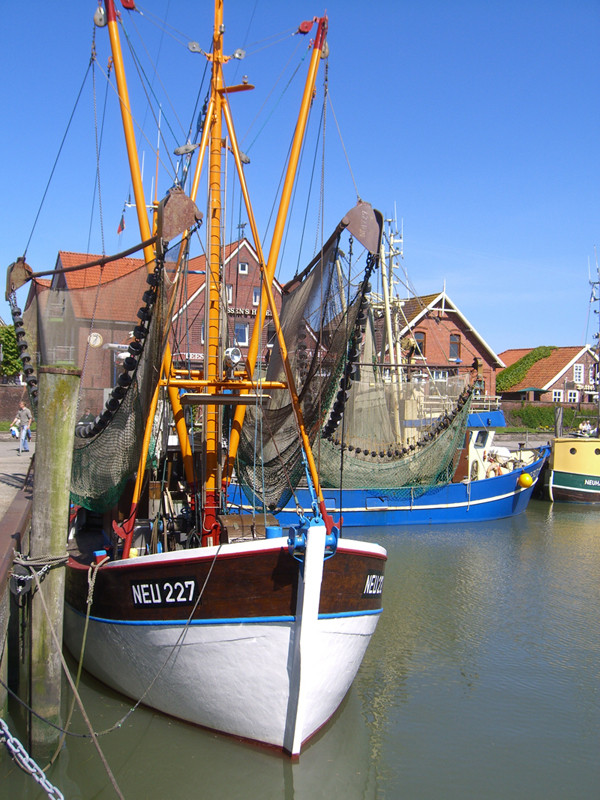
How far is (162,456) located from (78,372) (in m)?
2.81

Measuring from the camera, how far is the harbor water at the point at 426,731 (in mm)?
6391

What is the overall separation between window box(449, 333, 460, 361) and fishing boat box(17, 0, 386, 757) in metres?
32.7

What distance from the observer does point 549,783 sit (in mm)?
6594

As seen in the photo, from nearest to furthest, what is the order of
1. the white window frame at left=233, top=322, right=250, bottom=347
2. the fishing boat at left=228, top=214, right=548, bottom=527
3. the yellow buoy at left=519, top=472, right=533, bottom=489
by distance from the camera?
1. the fishing boat at left=228, top=214, right=548, bottom=527
2. the yellow buoy at left=519, top=472, right=533, bottom=489
3. the white window frame at left=233, top=322, right=250, bottom=347

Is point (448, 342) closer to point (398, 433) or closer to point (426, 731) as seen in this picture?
point (398, 433)

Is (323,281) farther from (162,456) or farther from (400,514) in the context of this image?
(400,514)

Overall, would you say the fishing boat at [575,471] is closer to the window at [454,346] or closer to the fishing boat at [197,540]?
the window at [454,346]

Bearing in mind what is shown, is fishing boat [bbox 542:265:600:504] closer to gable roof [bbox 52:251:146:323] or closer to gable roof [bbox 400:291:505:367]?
gable roof [bbox 400:291:505:367]

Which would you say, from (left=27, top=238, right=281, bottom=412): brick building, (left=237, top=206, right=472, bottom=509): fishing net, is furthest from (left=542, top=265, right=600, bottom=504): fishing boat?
(left=27, top=238, right=281, bottom=412): brick building

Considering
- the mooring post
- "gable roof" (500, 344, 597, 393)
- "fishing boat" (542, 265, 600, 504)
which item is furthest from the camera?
"gable roof" (500, 344, 597, 393)

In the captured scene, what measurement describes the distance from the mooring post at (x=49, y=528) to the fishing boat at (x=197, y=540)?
42 centimetres

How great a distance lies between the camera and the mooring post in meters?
6.42

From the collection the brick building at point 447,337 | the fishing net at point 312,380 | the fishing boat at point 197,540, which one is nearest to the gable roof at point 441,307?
the brick building at point 447,337

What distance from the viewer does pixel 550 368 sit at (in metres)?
47.9
